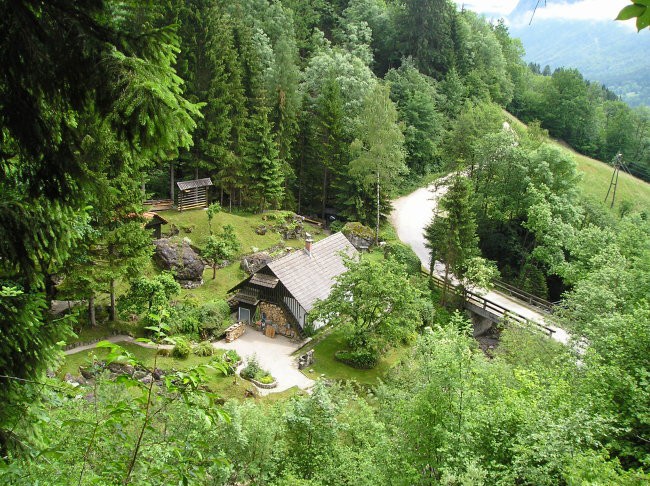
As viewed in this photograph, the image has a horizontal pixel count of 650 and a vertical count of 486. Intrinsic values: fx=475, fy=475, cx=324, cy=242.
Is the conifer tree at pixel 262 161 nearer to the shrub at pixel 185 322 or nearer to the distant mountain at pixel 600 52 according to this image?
the shrub at pixel 185 322

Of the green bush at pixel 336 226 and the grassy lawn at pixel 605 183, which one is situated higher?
the grassy lawn at pixel 605 183

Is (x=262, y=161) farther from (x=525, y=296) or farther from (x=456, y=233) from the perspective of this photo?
(x=525, y=296)

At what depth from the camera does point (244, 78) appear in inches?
1517

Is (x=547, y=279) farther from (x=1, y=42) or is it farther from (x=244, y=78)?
(x=1, y=42)

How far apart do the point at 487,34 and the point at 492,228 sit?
41.1 m

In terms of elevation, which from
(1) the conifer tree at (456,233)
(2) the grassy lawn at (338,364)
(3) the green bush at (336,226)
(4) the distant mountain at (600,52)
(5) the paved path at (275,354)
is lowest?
(2) the grassy lawn at (338,364)

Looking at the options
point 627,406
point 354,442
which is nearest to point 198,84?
point 354,442

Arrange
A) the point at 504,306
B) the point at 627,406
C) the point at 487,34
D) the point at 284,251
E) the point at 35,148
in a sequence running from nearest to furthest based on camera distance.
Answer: the point at 35,148 < the point at 627,406 < the point at 504,306 < the point at 284,251 < the point at 487,34

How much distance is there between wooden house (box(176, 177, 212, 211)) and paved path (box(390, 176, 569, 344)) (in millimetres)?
16023

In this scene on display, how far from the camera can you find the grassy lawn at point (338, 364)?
22297 millimetres

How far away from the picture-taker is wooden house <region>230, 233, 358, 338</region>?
80.8 ft

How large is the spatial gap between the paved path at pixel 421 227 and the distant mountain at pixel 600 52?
338 ft

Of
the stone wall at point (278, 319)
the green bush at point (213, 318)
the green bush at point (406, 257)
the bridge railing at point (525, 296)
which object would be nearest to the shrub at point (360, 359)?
the stone wall at point (278, 319)

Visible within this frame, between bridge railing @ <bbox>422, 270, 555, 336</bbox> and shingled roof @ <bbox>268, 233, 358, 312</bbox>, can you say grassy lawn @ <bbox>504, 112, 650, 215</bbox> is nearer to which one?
bridge railing @ <bbox>422, 270, 555, 336</bbox>
